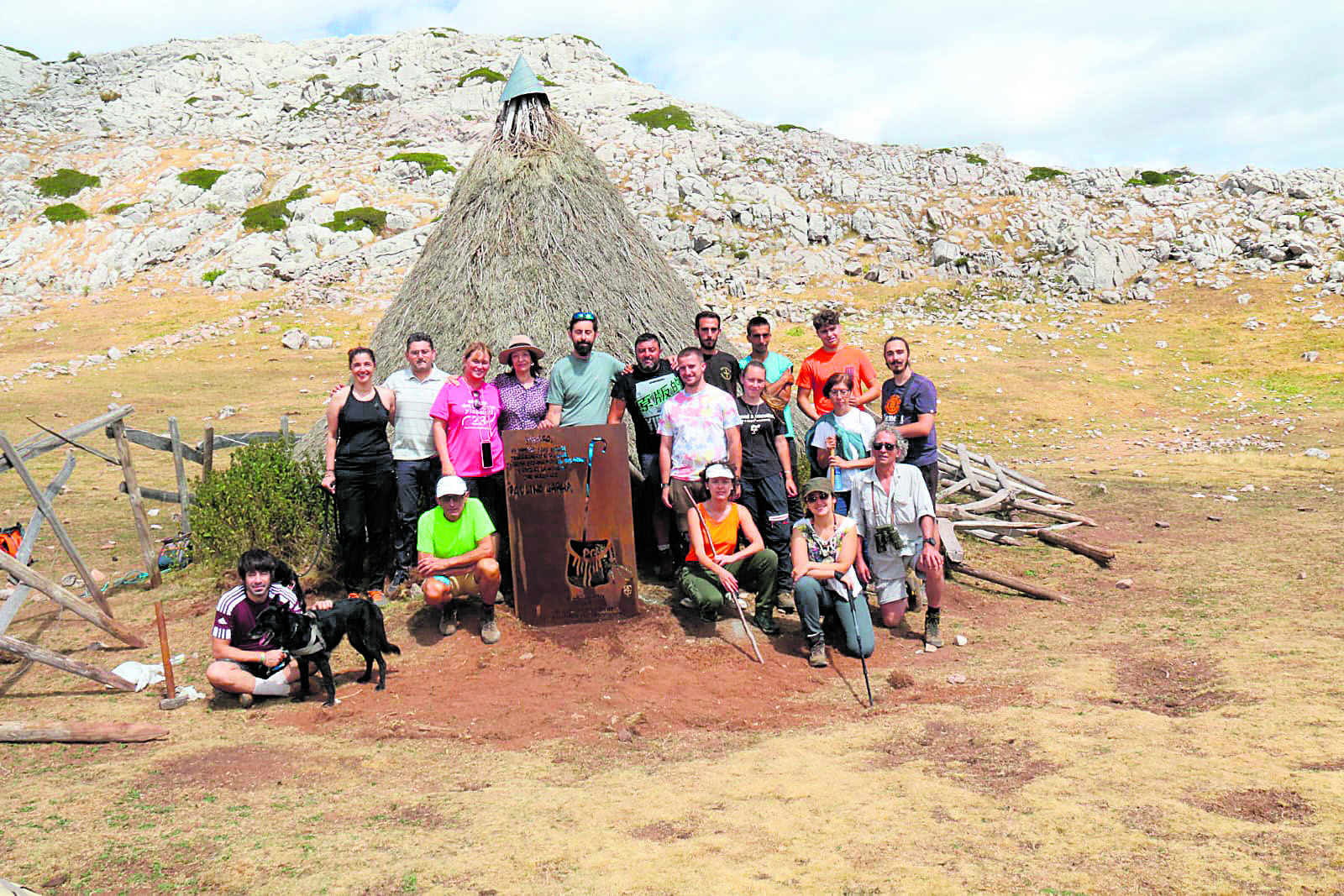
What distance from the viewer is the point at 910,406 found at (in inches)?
240

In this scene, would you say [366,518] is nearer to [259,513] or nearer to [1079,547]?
[259,513]

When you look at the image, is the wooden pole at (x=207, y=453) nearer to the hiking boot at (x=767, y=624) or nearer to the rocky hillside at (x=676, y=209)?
the hiking boot at (x=767, y=624)

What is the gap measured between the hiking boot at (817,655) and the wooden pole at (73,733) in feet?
11.4

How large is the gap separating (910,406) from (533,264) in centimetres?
328

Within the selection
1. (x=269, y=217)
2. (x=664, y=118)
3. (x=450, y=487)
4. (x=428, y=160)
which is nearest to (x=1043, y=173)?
(x=664, y=118)

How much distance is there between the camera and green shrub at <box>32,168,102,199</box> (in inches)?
1283

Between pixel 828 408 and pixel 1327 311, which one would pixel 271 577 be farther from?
pixel 1327 311

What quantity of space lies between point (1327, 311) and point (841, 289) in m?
11.2

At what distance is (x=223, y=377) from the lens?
18.1m

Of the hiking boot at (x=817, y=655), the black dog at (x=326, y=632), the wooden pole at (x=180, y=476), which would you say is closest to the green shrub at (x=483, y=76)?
the wooden pole at (x=180, y=476)

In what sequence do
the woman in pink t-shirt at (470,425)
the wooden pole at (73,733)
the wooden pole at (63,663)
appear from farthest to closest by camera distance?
1. the woman in pink t-shirt at (470,425)
2. the wooden pole at (63,663)
3. the wooden pole at (73,733)

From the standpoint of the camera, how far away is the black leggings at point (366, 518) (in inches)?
234

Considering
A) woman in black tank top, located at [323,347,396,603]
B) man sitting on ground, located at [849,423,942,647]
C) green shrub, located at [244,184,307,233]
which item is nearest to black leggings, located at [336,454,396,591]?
woman in black tank top, located at [323,347,396,603]

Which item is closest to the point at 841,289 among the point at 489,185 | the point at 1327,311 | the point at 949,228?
the point at 949,228
